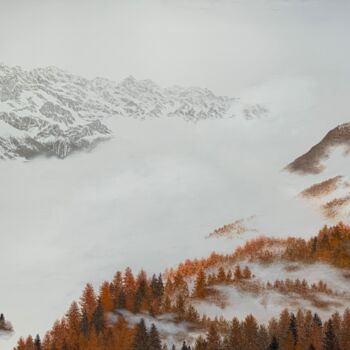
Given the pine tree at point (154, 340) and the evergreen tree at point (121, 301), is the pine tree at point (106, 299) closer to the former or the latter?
the evergreen tree at point (121, 301)

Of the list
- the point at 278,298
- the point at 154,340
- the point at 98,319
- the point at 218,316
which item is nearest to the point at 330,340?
the point at 278,298

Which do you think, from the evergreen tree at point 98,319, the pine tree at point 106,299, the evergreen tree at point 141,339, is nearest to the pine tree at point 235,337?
the evergreen tree at point 141,339

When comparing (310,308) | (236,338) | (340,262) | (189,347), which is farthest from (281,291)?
(189,347)

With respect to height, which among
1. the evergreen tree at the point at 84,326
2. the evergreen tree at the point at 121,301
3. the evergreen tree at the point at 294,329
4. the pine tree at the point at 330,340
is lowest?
the pine tree at the point at 330,340

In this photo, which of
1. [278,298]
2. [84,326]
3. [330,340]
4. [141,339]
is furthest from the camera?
[278,298]

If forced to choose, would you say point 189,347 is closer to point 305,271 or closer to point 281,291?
point 281,291

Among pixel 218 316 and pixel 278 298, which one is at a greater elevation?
pixel 278 298

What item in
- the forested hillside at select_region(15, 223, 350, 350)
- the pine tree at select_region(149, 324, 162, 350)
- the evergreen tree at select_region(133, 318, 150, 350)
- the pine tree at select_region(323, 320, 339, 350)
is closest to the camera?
the pine tree at select_region(323, 320, 339, 350)

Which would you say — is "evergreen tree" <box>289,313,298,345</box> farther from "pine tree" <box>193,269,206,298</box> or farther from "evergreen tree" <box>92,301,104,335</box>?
"evergreen tree" <box>92,301,104,335</box>

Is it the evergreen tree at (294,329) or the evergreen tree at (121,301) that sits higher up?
the evergreen tree at (121,301)

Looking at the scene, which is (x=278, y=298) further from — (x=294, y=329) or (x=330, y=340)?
(x=330, y=340)

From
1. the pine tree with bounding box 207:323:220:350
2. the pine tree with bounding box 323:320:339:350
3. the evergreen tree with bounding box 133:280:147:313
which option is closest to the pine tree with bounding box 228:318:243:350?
the pine tree with bounding box 207:323:220:350
